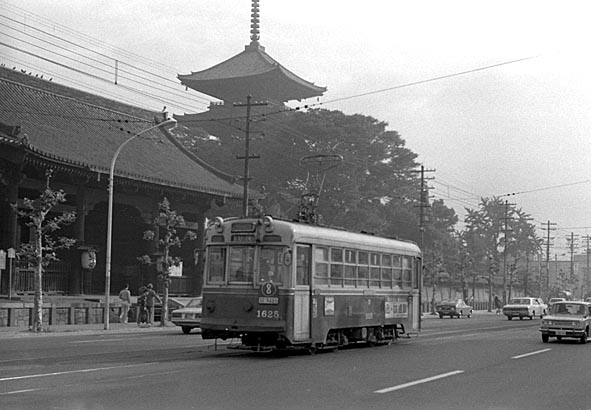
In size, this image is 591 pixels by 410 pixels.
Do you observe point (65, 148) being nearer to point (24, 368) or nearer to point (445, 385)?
point (24, 368)

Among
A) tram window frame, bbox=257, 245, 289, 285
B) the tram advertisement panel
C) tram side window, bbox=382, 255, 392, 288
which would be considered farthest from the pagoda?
tram window frame, bbox=257, 245, 289, 285

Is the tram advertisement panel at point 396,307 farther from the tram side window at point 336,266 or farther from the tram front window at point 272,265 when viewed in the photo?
the tram front window at point 272,265

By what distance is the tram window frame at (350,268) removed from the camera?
2158 centimetres

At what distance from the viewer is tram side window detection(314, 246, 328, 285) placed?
66.3 feet

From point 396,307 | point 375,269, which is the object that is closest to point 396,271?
point 396,307

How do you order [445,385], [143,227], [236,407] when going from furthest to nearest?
1. [143,227]
2. [445,385]
3. [236,407]

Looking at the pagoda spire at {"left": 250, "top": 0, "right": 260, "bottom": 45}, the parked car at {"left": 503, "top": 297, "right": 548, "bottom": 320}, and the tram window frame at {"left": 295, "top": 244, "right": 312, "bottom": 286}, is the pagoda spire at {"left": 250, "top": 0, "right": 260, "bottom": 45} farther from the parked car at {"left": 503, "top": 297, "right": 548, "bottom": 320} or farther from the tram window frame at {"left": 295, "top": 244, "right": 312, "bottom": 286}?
the tram window frame at {"left": 295, "top": 244, "right": 312, "bottom": 286}

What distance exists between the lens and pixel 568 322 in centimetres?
2722

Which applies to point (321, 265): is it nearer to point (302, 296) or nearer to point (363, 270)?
point (302, 296)

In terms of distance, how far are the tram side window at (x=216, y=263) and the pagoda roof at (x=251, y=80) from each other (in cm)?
4667

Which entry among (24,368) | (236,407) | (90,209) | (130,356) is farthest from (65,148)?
(236,407)

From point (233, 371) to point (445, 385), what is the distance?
3.78 m

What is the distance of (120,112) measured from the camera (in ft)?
150

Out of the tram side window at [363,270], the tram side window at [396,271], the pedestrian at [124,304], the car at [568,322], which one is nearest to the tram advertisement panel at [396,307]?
the tram side window at [396,271]
